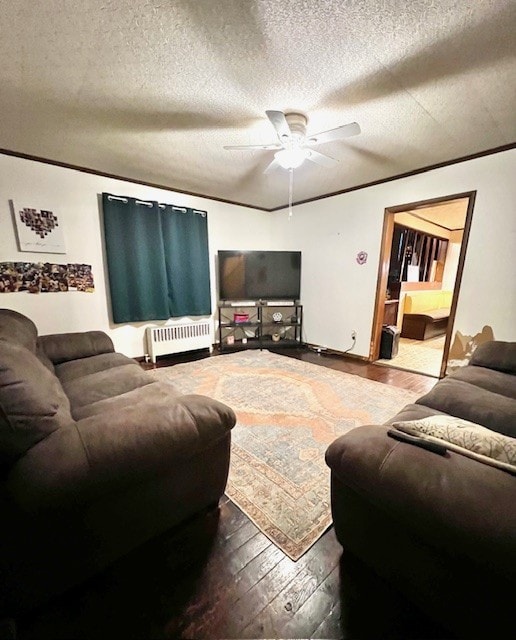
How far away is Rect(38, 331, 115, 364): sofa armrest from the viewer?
6.90ft

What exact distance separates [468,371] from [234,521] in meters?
1.89

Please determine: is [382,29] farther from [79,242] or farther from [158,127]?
[79,242]

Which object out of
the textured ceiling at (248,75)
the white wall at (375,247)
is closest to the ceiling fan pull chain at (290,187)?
the white wall at (375,247)

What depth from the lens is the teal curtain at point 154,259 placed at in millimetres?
3213

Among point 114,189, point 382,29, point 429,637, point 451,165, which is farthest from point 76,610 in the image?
point 451,165

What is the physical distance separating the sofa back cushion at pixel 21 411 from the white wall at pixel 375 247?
11.6 ft

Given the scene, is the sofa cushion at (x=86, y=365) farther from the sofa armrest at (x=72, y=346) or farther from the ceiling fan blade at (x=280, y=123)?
the ceiling fan blade at (x=280, y=123)

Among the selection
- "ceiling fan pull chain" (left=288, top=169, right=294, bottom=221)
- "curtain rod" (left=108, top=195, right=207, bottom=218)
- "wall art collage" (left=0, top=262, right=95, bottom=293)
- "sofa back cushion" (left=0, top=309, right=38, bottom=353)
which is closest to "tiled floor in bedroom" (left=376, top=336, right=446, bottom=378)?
"ceiling fan pull chain" (left=288, top=169, right=294, bottom=221)

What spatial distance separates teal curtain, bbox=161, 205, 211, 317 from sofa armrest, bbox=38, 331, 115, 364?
1461mm

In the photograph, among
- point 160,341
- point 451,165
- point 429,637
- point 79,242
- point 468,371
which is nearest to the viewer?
point 429,637

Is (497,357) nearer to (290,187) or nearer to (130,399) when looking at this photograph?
(130,399)

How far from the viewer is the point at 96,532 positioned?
898 mm

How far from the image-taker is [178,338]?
12.4ft

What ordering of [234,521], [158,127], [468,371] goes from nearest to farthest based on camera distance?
[234,521], [468,371], [158,127]
